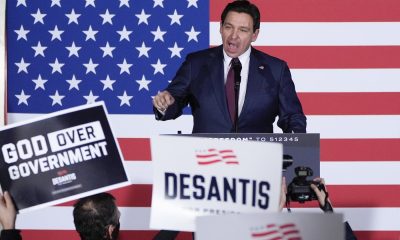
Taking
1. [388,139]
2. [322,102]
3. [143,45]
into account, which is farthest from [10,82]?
[388,139]

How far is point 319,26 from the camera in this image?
4.24 meters

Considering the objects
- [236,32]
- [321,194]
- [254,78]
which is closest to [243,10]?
Answer: [236,32]

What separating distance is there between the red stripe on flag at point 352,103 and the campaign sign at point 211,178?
2.38 m

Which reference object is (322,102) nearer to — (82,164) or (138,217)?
(138,217)

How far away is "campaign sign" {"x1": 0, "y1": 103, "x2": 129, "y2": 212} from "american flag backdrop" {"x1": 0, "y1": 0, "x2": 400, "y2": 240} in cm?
205

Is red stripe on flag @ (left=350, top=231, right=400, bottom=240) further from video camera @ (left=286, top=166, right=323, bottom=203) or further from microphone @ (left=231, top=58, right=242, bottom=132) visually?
video camera @ (left=286, top=166, right=323, bottom=203)

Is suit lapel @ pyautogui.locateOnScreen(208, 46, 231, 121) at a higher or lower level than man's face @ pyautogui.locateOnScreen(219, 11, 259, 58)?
lower

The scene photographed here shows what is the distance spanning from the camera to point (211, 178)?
1825 millimetres

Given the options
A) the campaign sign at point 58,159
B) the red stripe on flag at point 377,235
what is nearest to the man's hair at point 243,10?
the campaign sign at point 58,159

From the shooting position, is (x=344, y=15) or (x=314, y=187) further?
(x=344, y=15)

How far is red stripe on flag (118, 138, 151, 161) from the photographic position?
4184 millimetres

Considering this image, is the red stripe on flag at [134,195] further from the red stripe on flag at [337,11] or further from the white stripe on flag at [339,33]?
the red stripe on flag at [337,11]

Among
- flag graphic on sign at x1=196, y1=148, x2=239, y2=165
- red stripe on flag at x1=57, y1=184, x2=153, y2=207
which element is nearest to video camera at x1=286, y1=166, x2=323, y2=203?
flag graphic on sign at x1=196, y1=148, x2=239, y2=165

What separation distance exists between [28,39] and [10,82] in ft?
0.78
